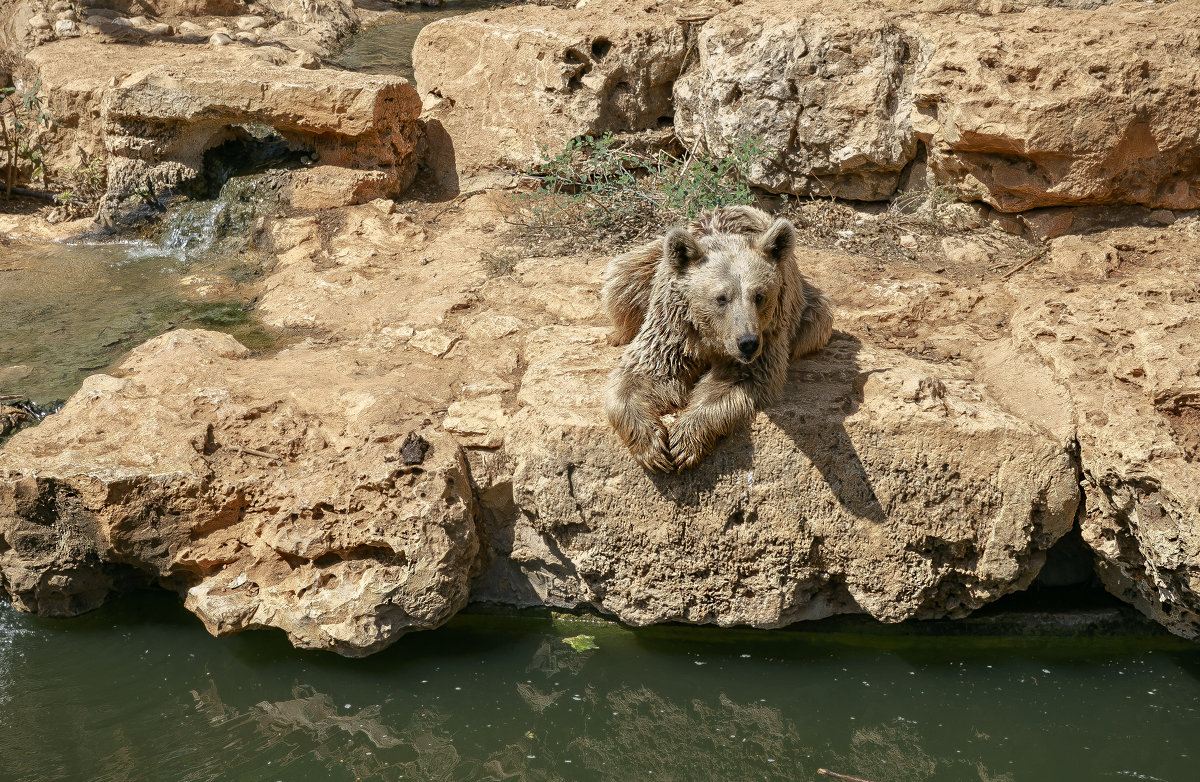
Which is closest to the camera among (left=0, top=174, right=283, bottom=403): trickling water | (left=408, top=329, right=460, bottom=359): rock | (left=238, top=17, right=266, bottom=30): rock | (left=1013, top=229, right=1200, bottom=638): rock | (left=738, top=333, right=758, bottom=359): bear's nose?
(left=738, top=333, right=758, bottom=359): bear's nose

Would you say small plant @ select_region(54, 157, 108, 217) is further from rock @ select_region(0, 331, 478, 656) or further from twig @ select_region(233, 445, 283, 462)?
twig @ select_region(233, 445, 283, 462)

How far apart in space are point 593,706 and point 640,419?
5.05ft

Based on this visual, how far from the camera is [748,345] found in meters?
4.54

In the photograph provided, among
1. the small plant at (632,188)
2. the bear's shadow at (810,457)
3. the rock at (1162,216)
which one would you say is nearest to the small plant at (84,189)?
the small plant at (632,188)

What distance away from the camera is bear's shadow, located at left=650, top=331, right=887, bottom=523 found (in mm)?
5211

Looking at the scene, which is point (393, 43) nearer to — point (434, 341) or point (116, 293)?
point (116, 293)

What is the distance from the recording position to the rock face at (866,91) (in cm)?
729

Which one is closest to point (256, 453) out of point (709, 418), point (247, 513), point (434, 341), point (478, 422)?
point (247, 513)

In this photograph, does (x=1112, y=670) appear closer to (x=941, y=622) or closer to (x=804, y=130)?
(x=941, y=622)

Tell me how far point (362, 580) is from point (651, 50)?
6746 millimetres

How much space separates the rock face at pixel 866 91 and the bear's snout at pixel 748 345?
415cm

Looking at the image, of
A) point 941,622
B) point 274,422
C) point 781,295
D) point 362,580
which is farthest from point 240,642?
point 941,622

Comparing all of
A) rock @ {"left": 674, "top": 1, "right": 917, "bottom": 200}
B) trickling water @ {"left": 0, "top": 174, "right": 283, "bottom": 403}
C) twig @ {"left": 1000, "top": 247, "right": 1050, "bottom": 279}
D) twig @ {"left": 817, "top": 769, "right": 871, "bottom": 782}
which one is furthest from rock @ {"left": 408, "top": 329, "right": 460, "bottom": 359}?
twig @ {"left": 1000, "top": 247, "right": 1050, "bottom": 279}

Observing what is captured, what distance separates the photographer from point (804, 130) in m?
8.73
